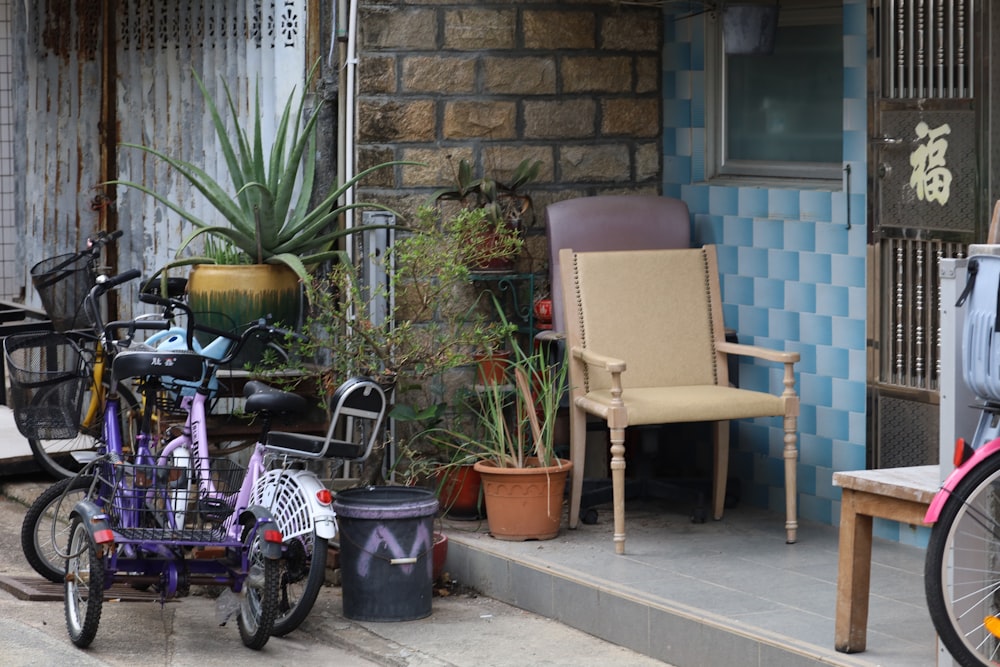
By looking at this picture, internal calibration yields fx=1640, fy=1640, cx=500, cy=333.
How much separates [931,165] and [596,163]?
1.80 m

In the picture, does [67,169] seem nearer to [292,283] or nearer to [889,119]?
[292,283]

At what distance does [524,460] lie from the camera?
670 cm

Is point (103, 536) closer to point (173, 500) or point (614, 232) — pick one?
point (173, 500)

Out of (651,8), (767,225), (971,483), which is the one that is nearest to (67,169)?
(651,8)

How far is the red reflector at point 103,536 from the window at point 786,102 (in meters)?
3.27

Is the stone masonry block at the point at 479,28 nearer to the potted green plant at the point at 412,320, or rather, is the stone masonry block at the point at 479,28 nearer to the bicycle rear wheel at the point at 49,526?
the potted green plant at the point at 412,320

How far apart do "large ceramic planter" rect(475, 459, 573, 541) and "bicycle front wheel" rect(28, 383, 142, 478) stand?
4.86 feet

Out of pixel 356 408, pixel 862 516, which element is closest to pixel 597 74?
pixel 356 408

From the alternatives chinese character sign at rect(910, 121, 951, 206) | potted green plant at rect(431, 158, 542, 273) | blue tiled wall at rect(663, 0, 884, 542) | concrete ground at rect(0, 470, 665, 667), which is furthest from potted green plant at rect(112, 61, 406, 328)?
chinese character sign at rect(910, 121, 951, 206)

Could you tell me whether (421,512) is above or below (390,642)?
above

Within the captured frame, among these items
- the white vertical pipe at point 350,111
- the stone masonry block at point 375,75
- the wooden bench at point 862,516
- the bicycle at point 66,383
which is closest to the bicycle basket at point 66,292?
the bicycle at point 66,383

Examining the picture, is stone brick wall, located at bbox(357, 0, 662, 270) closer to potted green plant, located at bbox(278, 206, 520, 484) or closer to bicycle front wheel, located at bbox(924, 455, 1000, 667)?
potted green plant, located at bbox(278, 206, 520, 484)

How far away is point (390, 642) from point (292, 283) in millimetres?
2026

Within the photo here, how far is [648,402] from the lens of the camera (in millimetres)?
6383
